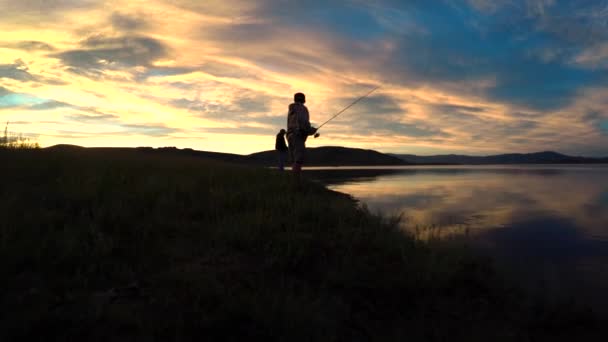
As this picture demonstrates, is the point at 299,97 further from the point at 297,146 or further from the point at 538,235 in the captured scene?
the point at 538,235

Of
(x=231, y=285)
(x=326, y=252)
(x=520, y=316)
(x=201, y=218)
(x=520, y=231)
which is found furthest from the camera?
(x=520, y=231)

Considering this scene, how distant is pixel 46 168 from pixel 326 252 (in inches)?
389

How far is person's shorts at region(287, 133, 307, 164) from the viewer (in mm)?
11037

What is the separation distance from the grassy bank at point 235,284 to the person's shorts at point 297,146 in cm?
483

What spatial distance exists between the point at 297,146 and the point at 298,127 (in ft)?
2.22

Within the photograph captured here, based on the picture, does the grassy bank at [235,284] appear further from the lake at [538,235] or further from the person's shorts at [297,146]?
the person's shorts at [297,146]

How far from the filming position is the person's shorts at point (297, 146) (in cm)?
1104

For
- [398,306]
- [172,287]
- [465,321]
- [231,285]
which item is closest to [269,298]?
[231,285]

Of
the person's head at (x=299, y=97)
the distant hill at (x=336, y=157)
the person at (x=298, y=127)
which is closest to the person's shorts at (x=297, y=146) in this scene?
the person at (x=298, y=127)

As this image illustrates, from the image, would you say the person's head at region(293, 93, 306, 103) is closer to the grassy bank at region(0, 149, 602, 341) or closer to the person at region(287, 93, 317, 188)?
the person at region(287, 93, 317, 188)

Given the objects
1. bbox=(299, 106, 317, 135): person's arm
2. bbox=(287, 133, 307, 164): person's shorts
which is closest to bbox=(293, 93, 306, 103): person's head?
bbox=(299, 106, 317, 135): person's arm

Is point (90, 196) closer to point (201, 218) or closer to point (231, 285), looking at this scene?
point (201, 218)

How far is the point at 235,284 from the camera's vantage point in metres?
3.91

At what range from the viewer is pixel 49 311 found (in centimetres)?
305
